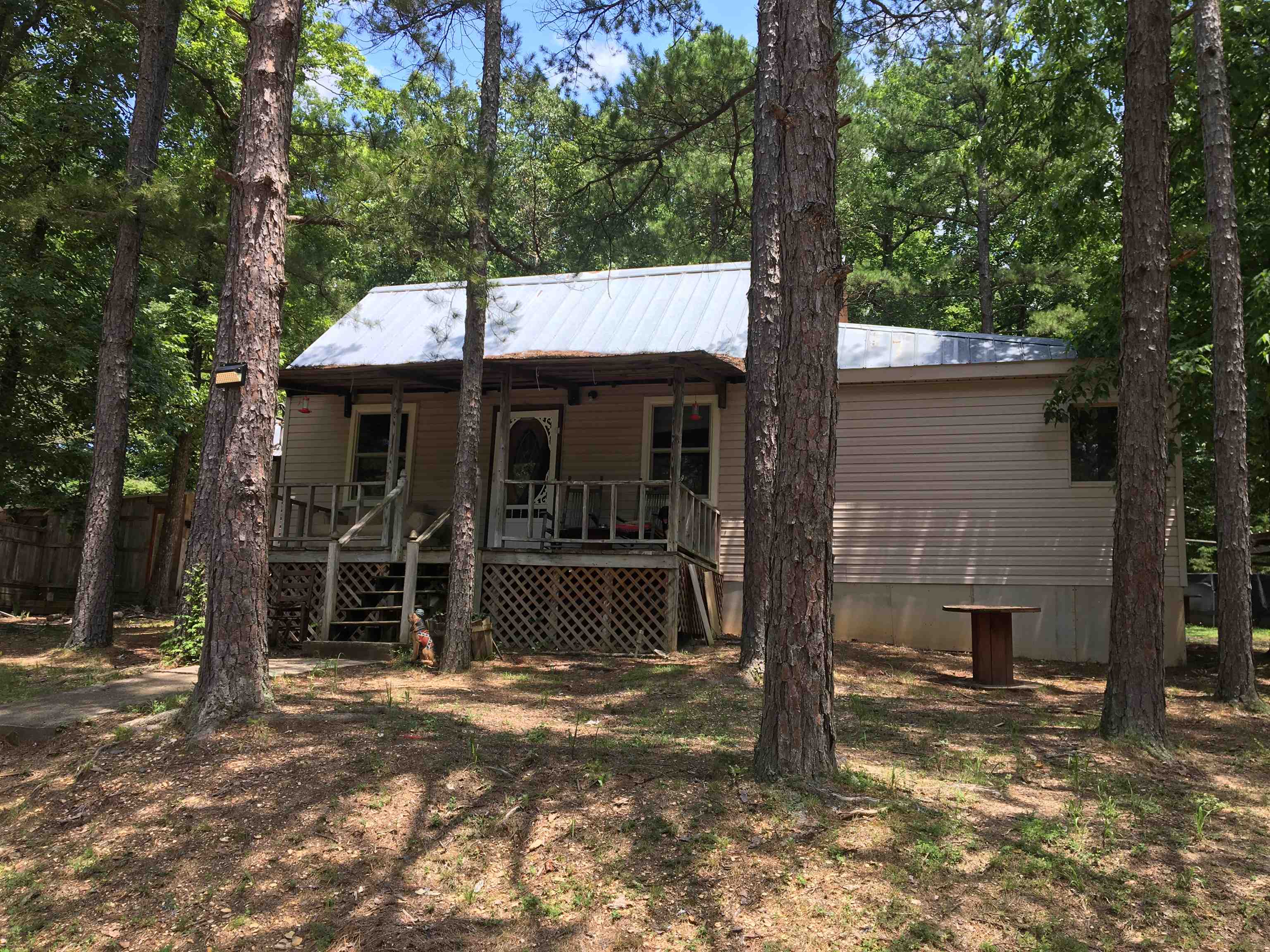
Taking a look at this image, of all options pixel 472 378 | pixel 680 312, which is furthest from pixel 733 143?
pixel 472 378

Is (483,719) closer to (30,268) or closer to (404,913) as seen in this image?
(404,913)

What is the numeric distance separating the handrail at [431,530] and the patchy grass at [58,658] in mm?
3134

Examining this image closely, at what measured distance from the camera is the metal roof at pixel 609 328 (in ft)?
45.1

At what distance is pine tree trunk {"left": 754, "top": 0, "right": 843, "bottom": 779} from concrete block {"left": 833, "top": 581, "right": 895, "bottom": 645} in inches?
333

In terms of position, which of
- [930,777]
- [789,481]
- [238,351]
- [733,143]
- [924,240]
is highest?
[924,240]

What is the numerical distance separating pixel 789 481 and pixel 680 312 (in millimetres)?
10807

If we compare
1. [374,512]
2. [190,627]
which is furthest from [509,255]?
[190,627]

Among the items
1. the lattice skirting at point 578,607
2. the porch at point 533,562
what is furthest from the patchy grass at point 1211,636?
the lattice skirting at point 578,607

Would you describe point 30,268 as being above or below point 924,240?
below

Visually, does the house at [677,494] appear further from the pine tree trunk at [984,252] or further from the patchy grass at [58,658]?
the pine tree trunk at [984,252]

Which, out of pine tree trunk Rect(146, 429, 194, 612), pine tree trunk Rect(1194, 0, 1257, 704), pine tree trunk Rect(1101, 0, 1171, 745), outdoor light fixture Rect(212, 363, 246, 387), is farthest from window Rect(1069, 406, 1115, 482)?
pine tree trunk Rect(146, 429, 194, 612)

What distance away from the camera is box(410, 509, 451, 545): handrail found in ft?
39.5

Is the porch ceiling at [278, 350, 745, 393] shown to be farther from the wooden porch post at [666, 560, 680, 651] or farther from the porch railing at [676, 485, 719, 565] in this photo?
the wooden porch post at [666, 560, 680, 651]

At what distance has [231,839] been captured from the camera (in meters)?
4.80
